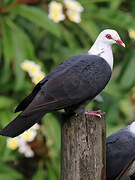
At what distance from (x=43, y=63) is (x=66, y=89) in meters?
2.50

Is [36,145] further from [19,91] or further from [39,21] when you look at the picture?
[39,21]

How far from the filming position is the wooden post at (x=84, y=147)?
A: 222 cm

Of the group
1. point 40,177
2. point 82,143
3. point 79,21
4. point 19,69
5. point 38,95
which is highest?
point 38,95

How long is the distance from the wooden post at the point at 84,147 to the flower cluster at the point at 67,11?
83.9 inches

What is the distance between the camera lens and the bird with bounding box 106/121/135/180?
93.0 inches

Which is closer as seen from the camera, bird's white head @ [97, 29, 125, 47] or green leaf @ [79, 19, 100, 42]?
bird's white head @ [97, 29, 125, 47]

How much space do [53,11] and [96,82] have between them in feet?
7.17

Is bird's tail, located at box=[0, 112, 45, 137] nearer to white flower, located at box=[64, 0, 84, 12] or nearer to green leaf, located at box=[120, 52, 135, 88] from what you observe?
white flower, located at box=[64, 0, 84, 12]

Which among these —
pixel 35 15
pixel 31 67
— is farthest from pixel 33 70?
pixel 35 15

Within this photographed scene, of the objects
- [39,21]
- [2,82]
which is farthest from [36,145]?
[39,21]

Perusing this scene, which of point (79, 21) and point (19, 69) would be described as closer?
point (19, 69)

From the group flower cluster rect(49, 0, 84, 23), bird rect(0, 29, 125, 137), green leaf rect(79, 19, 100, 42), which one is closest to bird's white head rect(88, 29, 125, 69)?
bird rect(0, 29, 125, 137)

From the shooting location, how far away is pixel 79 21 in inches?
174

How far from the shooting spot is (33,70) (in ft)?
13.4
